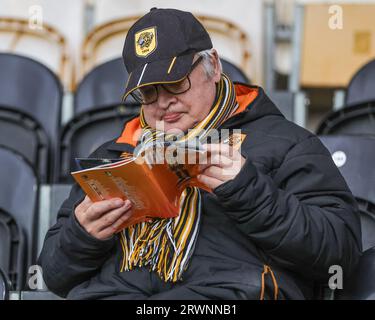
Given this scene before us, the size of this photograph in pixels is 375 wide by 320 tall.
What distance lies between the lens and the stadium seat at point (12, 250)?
9.07 feet

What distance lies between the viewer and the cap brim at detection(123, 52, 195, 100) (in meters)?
2.13

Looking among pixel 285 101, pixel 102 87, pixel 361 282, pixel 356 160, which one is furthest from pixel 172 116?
pixel 102 87

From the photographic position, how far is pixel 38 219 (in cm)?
291

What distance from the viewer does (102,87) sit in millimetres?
3756

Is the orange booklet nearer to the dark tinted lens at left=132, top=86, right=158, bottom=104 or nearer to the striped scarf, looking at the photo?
the striped scarf

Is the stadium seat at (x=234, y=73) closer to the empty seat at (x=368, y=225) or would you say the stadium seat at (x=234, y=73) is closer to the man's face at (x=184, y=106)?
the empty seat at (x=368, y=225)

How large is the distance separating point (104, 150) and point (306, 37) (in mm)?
2289

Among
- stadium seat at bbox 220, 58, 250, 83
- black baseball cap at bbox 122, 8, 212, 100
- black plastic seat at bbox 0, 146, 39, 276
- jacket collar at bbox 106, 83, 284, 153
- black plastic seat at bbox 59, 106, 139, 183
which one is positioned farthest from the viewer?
stadium seat at bbox 220, 58, 250, 83

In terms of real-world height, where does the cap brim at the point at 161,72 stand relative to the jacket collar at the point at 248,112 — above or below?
above

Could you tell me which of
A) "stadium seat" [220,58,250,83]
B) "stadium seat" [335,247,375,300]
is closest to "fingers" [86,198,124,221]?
"stadium seat" [335,247,375,300]

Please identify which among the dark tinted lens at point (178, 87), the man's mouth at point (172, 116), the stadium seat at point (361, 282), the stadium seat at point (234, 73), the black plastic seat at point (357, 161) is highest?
the stadium seat at point (234, 73)

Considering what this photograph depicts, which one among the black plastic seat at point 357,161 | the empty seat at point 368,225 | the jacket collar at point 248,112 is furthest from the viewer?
the black plastic seat at point 357,161

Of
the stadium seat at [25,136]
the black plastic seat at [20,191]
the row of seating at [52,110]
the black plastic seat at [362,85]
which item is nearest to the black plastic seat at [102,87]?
the row of seating at [52,110]

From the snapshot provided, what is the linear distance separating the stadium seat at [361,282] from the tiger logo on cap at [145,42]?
0.68 meters
